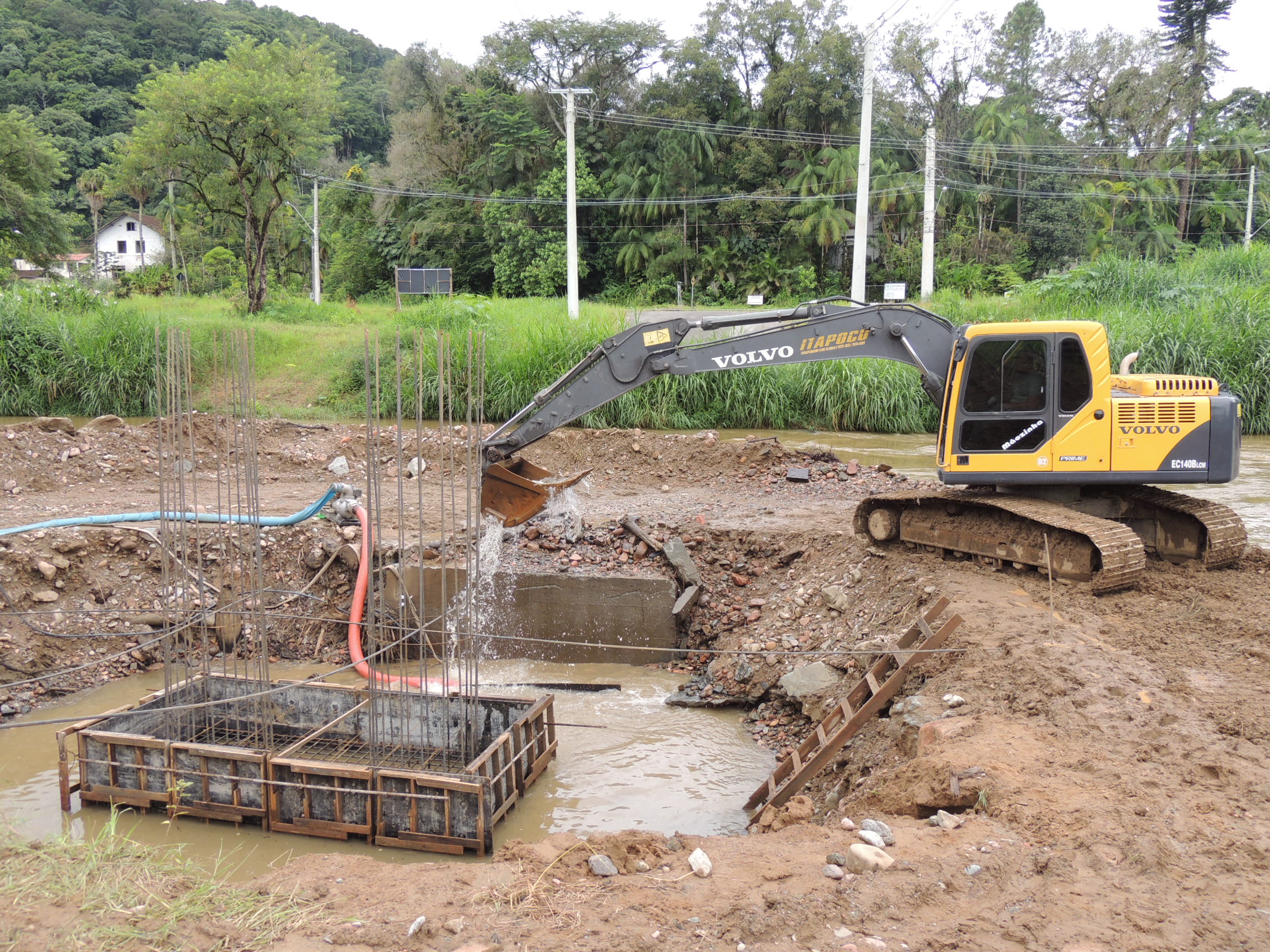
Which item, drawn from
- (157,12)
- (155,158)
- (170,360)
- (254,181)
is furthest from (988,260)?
(157,12)

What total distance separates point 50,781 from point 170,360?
10.6ft

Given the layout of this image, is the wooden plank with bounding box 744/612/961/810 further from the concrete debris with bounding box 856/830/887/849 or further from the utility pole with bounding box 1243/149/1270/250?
the utility pole with bounding box 1243/149/1270/250

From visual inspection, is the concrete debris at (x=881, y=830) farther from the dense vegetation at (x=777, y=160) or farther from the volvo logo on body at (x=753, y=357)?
the dense vegetation at (x=777, y=160)

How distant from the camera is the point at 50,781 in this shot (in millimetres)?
6668

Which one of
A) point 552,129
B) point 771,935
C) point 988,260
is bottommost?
point 771,935

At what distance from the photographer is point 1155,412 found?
755 centimetres

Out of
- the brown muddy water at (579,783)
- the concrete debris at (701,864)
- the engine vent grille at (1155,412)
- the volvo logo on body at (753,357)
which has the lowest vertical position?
the brown muddy water at (579,783)

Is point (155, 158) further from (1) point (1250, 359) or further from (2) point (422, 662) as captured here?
(1) point (1250, 359)

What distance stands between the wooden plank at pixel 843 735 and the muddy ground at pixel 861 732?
0.14m

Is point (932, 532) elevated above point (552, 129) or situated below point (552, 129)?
below

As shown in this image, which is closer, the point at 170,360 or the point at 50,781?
the point at 50,781

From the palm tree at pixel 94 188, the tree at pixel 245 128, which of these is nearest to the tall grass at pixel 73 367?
the tree at pixel 245 128

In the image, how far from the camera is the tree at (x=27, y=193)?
2917 cm

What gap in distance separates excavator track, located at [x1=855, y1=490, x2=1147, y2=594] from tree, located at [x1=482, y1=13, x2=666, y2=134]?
35.1m
